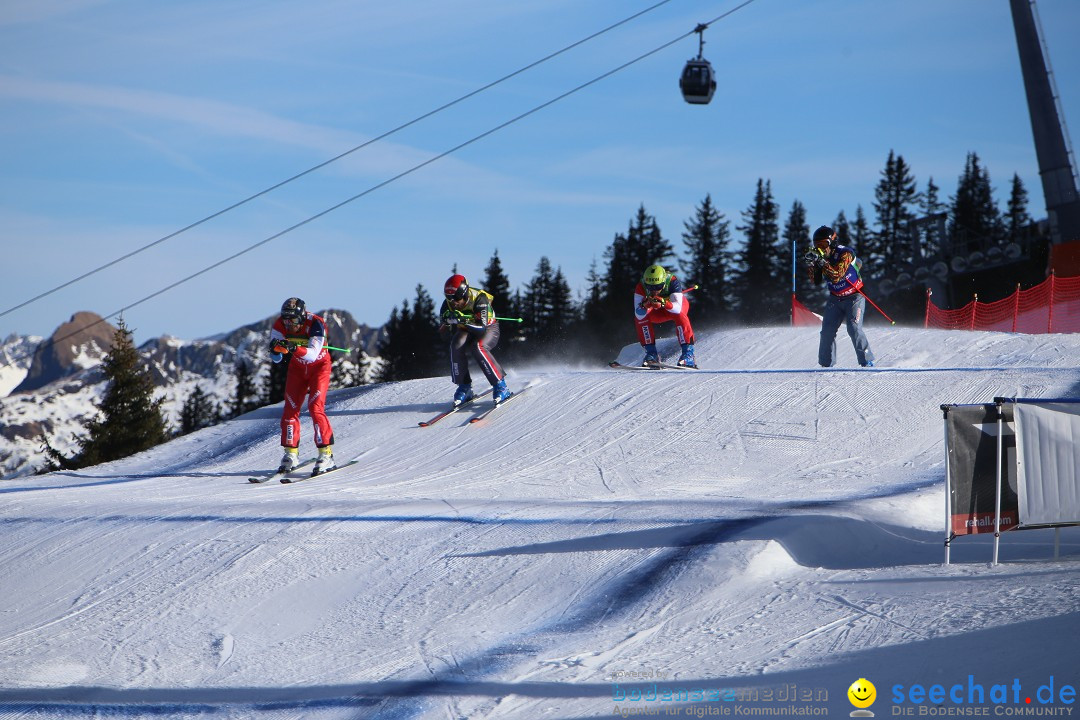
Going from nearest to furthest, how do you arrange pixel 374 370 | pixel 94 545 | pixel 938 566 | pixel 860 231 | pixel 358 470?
pixel 938 566
pixel 94 545
pixel 358 470
pixel 860 231
pixel 374 370

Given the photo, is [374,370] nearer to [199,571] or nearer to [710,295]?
[710,295]

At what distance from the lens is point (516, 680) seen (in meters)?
5.21

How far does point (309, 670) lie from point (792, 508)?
13.5 feet

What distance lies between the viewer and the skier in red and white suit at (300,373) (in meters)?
11.2

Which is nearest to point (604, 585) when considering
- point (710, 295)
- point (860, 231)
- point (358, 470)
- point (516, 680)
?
point (516, 680)

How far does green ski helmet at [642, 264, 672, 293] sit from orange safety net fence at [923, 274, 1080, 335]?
9.66 metres

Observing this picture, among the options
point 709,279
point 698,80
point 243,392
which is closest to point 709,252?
point 709,279

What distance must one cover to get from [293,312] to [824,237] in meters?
7.11

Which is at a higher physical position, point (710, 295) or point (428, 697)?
point (710, 295)

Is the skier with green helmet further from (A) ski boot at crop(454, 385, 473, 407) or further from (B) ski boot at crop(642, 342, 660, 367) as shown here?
(A) ski boot at crop(454, 385, 473, 407)

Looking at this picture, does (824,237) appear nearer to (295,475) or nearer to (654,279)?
(654,279)

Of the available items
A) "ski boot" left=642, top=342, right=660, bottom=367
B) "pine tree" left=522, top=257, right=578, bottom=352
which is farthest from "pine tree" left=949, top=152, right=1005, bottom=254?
"ski boot" left=642, top=342, right=660, bottom=367

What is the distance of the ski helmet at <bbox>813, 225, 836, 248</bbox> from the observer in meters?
13.3

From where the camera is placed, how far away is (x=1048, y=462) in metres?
6.45
